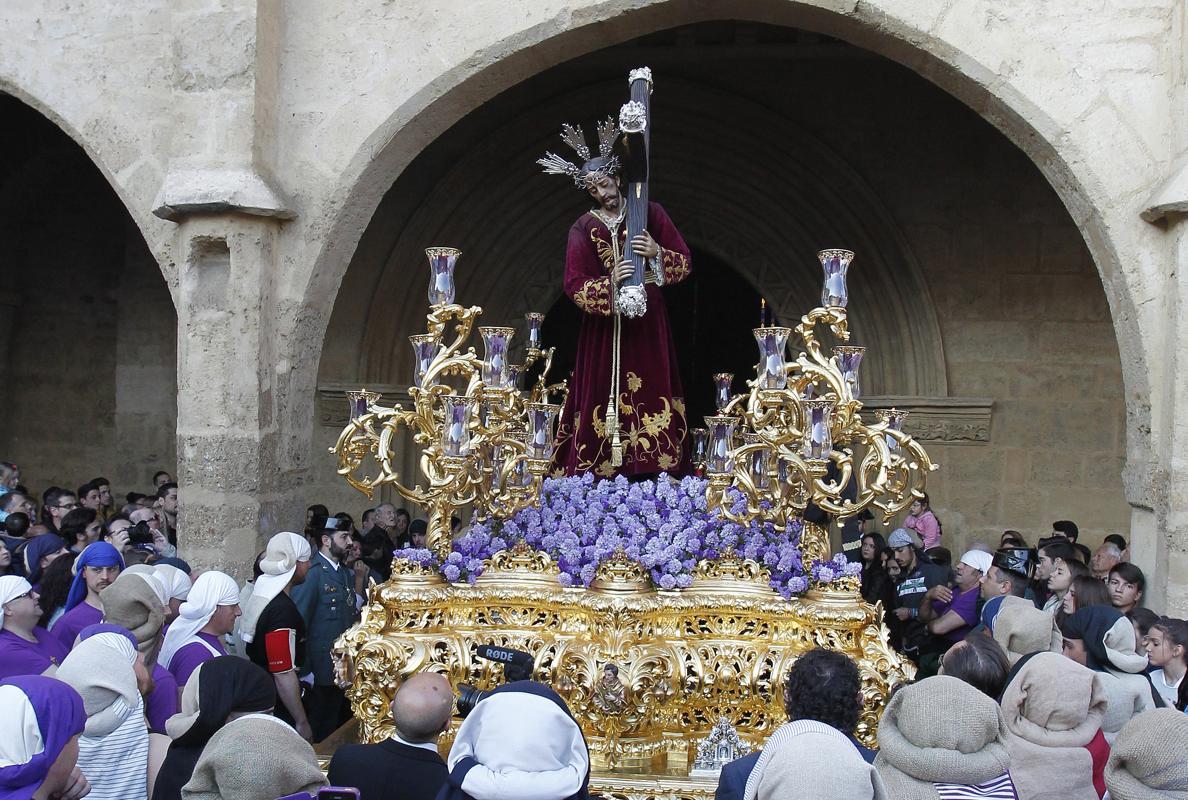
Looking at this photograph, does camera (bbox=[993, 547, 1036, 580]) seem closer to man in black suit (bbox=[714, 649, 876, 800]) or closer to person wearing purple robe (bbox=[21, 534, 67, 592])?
man in black suit (bbox=[714, 649, 876, 800])

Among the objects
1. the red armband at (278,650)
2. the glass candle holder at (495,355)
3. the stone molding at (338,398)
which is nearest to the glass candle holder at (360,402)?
the glass candle holder at (495,355)

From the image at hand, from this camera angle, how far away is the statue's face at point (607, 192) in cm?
493

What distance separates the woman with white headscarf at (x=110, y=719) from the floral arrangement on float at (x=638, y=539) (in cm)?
136

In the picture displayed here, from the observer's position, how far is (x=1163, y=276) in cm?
552

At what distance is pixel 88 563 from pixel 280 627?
0.72 m

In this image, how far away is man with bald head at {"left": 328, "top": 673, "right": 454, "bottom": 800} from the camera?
9.18 feet

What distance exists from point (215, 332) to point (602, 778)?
3.44 meters

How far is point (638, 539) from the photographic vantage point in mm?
4336

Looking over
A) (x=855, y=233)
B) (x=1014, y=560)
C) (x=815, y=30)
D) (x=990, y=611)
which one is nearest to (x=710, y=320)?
(x=855, y=233)

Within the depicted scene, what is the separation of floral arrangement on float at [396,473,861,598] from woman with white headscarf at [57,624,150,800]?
4.46 ft

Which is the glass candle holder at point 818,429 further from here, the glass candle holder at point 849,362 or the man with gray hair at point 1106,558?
the man with gray hair at point 1106,558

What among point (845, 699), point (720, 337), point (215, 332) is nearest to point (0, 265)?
point (215, 332)

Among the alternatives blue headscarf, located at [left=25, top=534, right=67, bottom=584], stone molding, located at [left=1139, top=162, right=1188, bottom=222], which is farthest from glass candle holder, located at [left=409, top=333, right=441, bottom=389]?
stone molding, located at [left=1139, top=162, right=1188, bottom=222]

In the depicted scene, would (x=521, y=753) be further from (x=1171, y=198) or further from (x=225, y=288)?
(x=225, y=288)
